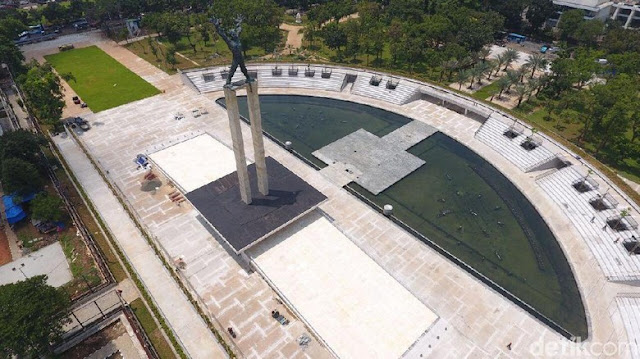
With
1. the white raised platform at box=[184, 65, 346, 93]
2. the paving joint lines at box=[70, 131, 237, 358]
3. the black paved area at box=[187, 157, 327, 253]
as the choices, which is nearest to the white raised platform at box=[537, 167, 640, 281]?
the black paved area at box=[187, 157, 327, 253]

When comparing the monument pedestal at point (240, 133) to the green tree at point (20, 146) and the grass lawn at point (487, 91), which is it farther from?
the grass lawn at point (487, 91)

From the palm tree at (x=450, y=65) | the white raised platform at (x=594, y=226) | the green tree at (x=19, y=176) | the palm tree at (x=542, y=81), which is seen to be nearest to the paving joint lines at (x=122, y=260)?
the green tree at (x=19, y=176)

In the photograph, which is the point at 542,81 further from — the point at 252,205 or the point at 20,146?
the point at 20,146

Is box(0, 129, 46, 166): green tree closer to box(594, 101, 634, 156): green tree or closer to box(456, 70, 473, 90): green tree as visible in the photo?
box(456, 70, 473, 90): green tree

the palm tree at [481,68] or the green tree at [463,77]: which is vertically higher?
the palm tree at [481,68]

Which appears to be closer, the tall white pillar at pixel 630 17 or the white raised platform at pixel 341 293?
the white raised platform at pixel 341 293

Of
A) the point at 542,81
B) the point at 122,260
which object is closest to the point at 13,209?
the point at 122,260

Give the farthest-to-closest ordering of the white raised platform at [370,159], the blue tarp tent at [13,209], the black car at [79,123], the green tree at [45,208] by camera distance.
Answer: the black car at [79,123] → the white raised platform at [370,159] → the blue tarp tent at [13,209] → the green tree at [45,208]
